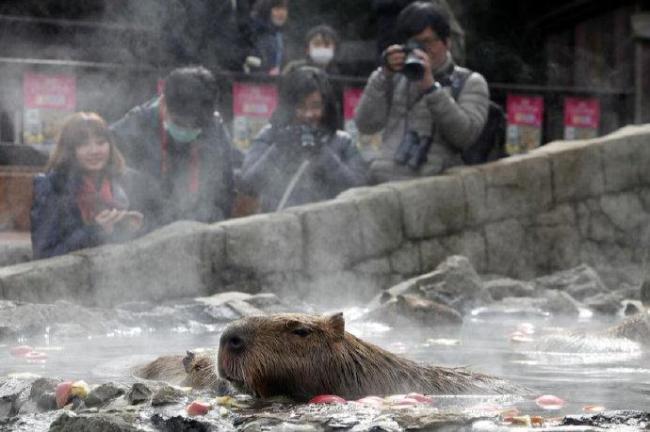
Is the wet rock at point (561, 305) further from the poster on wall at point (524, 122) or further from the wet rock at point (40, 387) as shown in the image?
the wet rock at point (40, 387)

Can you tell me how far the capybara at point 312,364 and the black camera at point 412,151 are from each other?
601 centimetres

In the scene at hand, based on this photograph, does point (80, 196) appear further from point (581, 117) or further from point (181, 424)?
point (581, 117)

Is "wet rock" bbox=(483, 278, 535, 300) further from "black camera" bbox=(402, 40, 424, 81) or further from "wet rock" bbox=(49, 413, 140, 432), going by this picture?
"wet rock" bbox=(49, 413, 140, 432)

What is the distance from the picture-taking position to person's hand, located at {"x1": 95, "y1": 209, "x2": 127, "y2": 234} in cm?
995

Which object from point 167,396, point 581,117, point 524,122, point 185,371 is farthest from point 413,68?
point 167,396

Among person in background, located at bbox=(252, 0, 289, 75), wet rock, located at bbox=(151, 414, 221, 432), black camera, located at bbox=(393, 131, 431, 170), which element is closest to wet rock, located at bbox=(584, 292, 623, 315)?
black camera, located at bbox=(393, 131, 431, 170)

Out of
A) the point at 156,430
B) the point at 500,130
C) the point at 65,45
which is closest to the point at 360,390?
the point at 156,430

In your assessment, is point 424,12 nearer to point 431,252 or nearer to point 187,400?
point 431,252

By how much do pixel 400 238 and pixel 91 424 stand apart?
24.6ft

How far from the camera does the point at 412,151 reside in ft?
39.4

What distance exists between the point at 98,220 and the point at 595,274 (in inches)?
168

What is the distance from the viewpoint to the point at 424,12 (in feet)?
38.0

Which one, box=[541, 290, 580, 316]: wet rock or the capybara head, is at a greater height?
the capybara head

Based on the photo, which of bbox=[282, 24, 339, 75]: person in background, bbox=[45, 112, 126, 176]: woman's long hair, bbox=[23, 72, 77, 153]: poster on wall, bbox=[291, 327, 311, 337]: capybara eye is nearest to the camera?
bbox=[291, 327, 311, 337]: capybara eye
